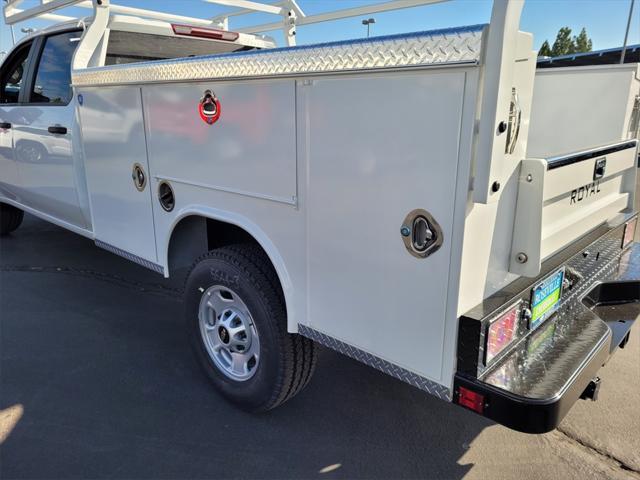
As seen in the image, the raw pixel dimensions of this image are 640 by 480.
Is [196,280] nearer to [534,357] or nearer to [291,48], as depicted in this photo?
[291,48]

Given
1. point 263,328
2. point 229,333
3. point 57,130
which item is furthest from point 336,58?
point 57,130

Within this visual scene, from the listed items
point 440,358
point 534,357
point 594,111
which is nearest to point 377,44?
point 440,358

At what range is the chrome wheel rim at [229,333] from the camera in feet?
8.48

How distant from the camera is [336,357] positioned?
3371 millimetres

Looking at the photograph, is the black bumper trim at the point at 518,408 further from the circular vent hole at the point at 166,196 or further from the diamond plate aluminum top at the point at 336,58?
the circular vent hole at the point at 166,196

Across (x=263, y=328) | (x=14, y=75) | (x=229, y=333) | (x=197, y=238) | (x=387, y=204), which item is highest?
(x=14, y=75)

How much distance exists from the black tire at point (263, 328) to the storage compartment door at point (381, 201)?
1.03 ft

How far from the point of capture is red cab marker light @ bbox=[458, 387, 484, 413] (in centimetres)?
172

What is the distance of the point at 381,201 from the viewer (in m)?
1.80

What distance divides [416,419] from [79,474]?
1.67m

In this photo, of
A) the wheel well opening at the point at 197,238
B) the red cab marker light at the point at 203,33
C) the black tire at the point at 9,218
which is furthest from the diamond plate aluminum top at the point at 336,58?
the black tire at the point at 9,218

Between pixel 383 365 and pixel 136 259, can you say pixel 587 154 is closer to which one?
pixel 383 365

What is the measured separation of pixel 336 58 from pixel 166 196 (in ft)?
4.87

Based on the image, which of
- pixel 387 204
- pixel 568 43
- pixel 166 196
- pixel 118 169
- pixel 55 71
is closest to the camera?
pixel 387 204
